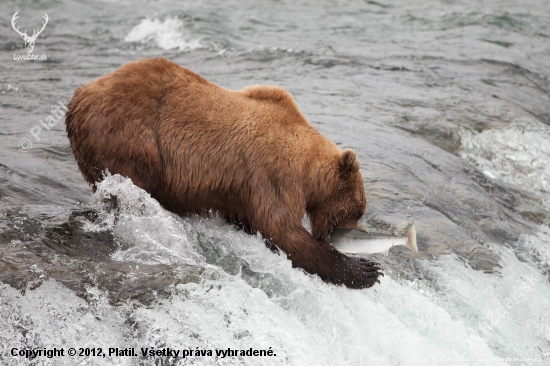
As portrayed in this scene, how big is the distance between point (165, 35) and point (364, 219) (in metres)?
8.45

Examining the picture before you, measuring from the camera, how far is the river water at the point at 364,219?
15.4 ft

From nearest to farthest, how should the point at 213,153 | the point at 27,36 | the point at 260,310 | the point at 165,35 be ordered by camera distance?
the point at 260,310
the point at 213,153
the point at 27,36
the point at 165,35

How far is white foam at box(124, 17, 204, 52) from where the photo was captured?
45.3 feet

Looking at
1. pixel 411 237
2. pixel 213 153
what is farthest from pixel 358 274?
pixel 213 153

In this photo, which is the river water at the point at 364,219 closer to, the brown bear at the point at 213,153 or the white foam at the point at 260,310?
the white foam at the point at 260,310

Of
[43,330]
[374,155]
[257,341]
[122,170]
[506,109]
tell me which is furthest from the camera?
[506,109]

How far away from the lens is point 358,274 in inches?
219

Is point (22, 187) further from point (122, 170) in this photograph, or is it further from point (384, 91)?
point (384, 91)

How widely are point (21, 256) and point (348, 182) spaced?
242 centimetres

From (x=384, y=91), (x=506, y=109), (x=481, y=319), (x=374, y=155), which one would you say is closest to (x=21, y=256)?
(x=481, y=319)

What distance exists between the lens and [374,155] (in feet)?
28.2

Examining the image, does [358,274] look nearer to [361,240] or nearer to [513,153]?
[361,240]

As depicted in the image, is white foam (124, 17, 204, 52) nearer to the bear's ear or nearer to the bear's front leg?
the bear's ear

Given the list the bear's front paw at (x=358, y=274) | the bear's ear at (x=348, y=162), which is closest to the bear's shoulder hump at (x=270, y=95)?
the bear's ear at (x=348, y=162)
